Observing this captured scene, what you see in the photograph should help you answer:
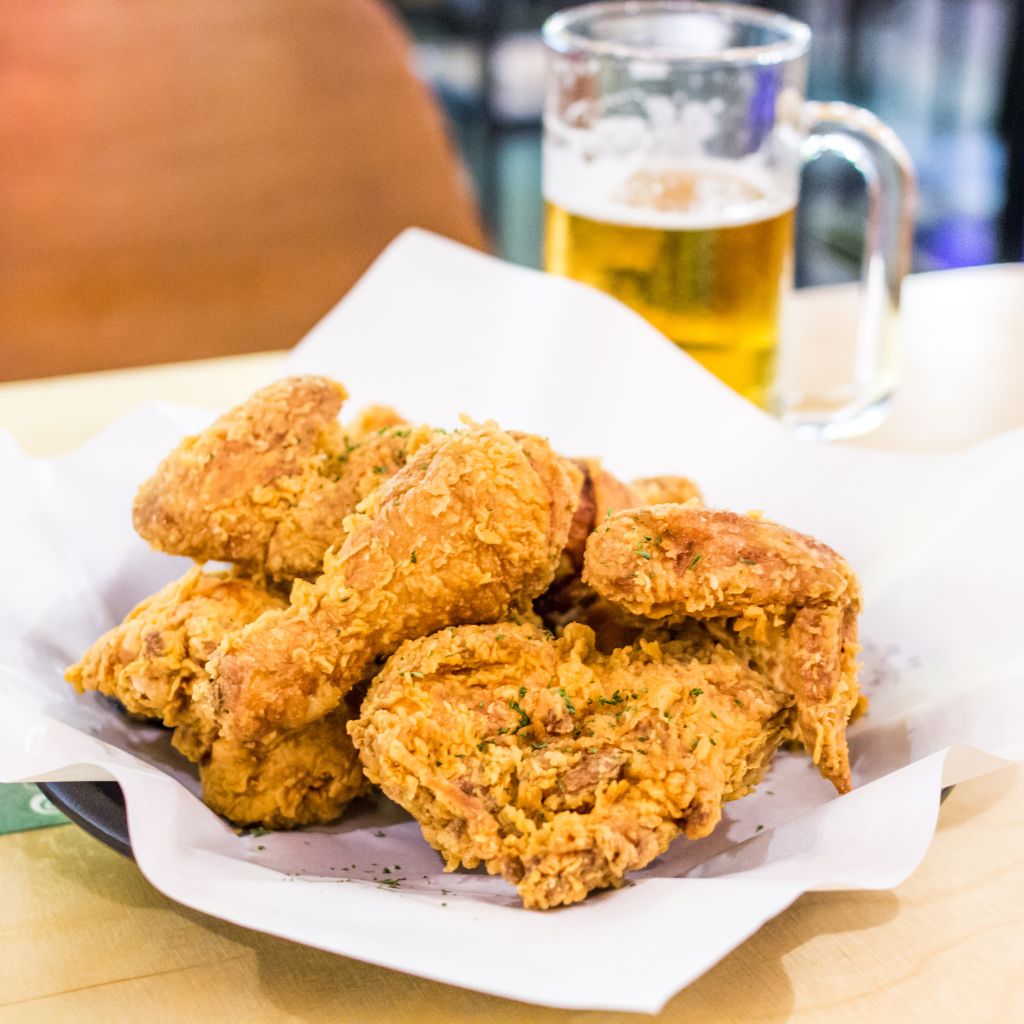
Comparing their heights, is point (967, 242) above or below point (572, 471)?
below

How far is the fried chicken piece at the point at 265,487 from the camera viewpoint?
122cm

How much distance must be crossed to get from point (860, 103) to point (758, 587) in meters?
4.95

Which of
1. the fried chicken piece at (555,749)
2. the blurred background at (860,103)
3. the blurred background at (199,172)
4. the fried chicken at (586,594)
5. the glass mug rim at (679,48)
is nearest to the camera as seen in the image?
the fried chicken piece at (555,749)

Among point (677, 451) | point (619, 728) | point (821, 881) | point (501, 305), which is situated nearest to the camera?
point (821, 881)

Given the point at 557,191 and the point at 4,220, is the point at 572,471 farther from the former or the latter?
the point at 4,220

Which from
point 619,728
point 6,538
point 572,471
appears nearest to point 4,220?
point 6,538

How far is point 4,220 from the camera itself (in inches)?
139

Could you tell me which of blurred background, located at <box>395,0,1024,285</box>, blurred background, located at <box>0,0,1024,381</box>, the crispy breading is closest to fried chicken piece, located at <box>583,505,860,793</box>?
the crispy breading

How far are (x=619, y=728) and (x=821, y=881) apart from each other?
0.19 m

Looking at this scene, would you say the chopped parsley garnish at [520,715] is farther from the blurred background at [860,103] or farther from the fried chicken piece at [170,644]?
the blurred background at [860,103]

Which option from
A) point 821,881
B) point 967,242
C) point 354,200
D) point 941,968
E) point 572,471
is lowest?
point 967,242

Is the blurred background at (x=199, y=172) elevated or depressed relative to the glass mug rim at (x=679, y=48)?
depressed

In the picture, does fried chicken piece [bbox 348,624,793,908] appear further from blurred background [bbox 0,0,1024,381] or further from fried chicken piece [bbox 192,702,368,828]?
blurred background [bbox 0,0,1024,381]

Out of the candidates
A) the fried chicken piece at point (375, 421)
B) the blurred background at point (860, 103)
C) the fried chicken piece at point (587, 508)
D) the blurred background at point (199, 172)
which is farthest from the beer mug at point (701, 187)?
the blurred background at point (860, 103)
